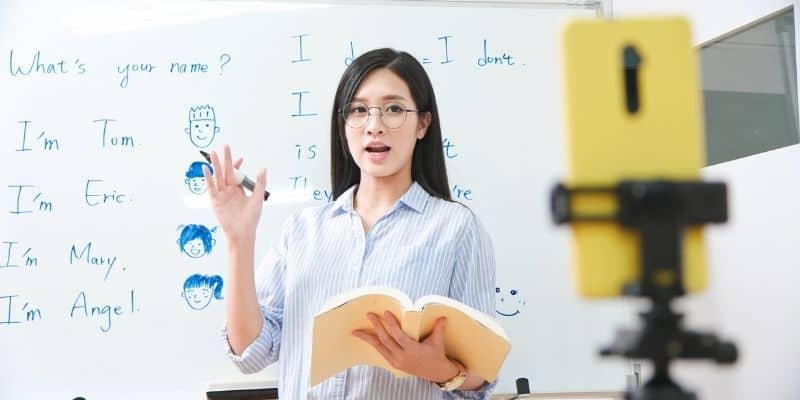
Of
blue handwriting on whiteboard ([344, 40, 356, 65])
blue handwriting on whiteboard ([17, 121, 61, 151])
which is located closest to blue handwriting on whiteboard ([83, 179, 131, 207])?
blue handwriting on whiteboard ([17, 121, 61, 151])

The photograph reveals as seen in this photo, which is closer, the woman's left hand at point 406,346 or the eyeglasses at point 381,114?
the woman's left hand at point 406,346

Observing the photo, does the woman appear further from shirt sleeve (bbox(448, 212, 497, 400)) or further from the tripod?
the tripod

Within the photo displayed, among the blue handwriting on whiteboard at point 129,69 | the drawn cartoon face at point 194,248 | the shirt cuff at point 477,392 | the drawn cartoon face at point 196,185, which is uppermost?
the blue handwriting on whiteboard at point 129,69

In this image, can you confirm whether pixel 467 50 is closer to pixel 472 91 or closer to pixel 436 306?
pixel 472 91

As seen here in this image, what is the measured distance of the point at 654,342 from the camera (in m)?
0.42

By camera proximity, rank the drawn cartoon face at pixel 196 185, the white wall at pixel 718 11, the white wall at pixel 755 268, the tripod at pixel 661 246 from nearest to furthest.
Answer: the tripod at pixel 661 246
the white wall at pixel 755 268
the white wall at pixel 718 11
the drawn cartoon face at pixel 196 185

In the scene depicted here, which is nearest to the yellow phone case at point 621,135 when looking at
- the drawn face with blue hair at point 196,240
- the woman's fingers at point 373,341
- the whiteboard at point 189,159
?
the woman's fingers at point 373,341

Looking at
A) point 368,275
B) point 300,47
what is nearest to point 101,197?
point 300,47

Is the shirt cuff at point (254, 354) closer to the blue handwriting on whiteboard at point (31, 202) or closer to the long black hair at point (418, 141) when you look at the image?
the long black hair at point (418, 141)

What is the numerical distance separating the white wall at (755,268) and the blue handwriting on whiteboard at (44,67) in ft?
5.17

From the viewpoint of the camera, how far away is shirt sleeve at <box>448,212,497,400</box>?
1315 mm

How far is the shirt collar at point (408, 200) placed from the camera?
142cm

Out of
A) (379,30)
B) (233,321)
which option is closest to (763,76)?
(379,30)

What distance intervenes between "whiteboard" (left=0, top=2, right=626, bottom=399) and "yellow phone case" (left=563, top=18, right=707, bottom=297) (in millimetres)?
1421
